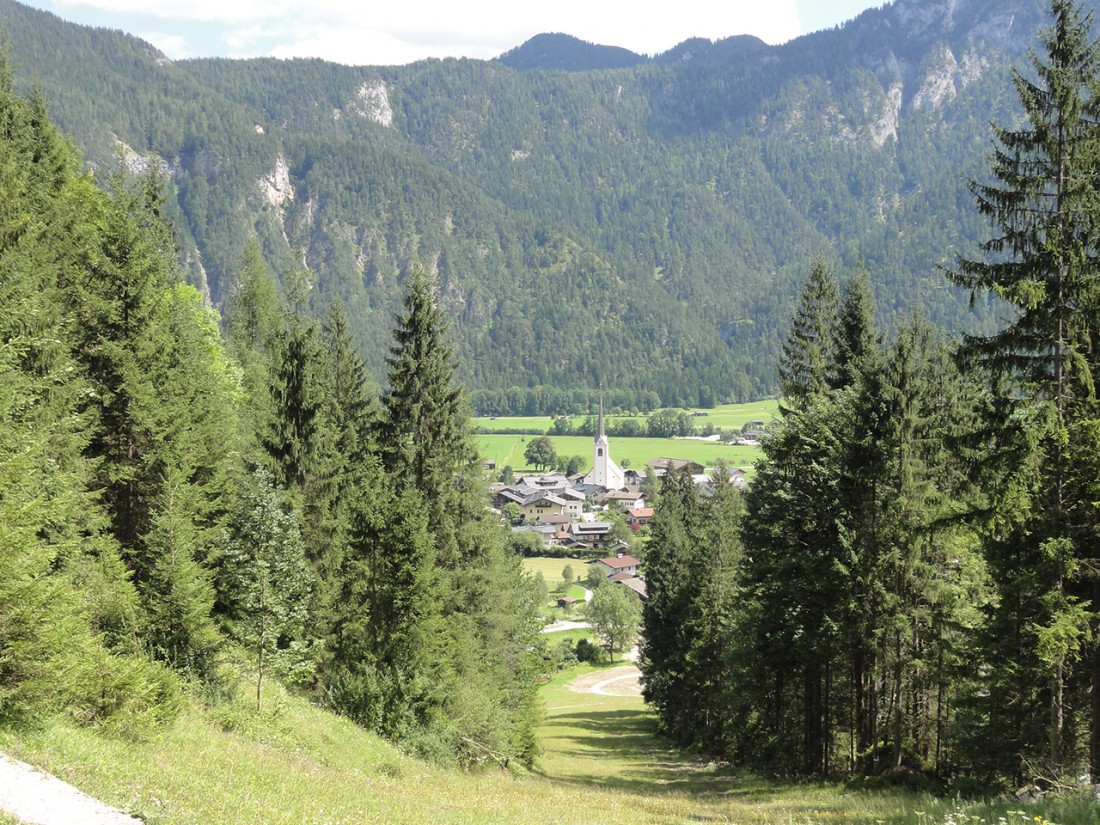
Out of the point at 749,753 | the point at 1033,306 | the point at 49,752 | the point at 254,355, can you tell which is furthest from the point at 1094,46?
the point at 254,355

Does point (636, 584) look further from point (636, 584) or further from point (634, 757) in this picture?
point (634, 757)

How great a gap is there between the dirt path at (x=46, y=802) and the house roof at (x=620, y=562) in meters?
119

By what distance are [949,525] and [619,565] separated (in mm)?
113814

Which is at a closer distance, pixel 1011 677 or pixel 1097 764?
pixel 1097 764

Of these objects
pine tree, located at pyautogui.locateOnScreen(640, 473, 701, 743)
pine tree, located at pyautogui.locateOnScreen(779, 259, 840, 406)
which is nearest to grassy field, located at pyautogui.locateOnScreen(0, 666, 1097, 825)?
pine tree, located at pyautogui.locateOnScreen(640, 473, 701, 743)

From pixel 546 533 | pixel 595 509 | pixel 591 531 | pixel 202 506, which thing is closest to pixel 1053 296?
pixel 202 506

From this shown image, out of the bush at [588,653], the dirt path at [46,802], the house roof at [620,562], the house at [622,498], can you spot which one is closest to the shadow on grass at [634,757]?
the dirt path at [46,802]

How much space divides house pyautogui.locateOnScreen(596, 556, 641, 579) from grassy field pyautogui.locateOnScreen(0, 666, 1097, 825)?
93783 millimetres

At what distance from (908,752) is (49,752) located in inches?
821

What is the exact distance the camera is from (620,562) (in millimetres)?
130750

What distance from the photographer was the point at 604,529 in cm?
15300

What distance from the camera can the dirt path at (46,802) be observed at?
863cm

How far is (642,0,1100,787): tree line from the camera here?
16.0 metres

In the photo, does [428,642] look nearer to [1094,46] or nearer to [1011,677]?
[1011,677]
